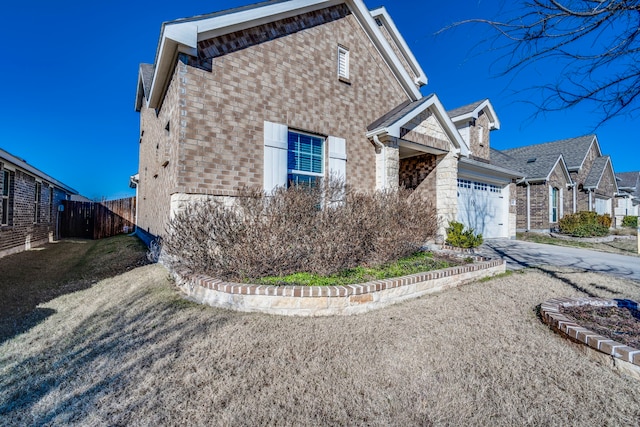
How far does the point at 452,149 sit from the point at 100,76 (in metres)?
25.7

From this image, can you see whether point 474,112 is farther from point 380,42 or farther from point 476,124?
point 380,42

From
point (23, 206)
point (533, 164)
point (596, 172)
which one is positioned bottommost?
point (23, 206)

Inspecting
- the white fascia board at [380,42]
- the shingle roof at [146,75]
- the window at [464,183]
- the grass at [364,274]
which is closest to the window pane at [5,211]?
the shingle roof at [146,75]

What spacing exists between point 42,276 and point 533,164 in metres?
22.6

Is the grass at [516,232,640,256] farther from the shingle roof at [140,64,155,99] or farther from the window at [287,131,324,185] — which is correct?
the shingle roof at [140,64,155,99]

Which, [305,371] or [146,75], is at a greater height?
[146,75]

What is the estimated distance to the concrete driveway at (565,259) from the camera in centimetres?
770

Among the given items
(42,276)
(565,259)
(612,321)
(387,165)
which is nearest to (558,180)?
(565,259)

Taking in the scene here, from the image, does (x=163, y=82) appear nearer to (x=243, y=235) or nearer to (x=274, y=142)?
(x=274, y=142)

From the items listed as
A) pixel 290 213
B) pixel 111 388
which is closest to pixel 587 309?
pixel 290 213

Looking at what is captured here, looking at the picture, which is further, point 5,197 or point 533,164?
point 533,164

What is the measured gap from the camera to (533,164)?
17.6 meters

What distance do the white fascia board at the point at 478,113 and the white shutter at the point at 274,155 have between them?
983cm

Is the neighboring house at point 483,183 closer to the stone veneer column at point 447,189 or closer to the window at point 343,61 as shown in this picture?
the stone veneer column at point 447,189
